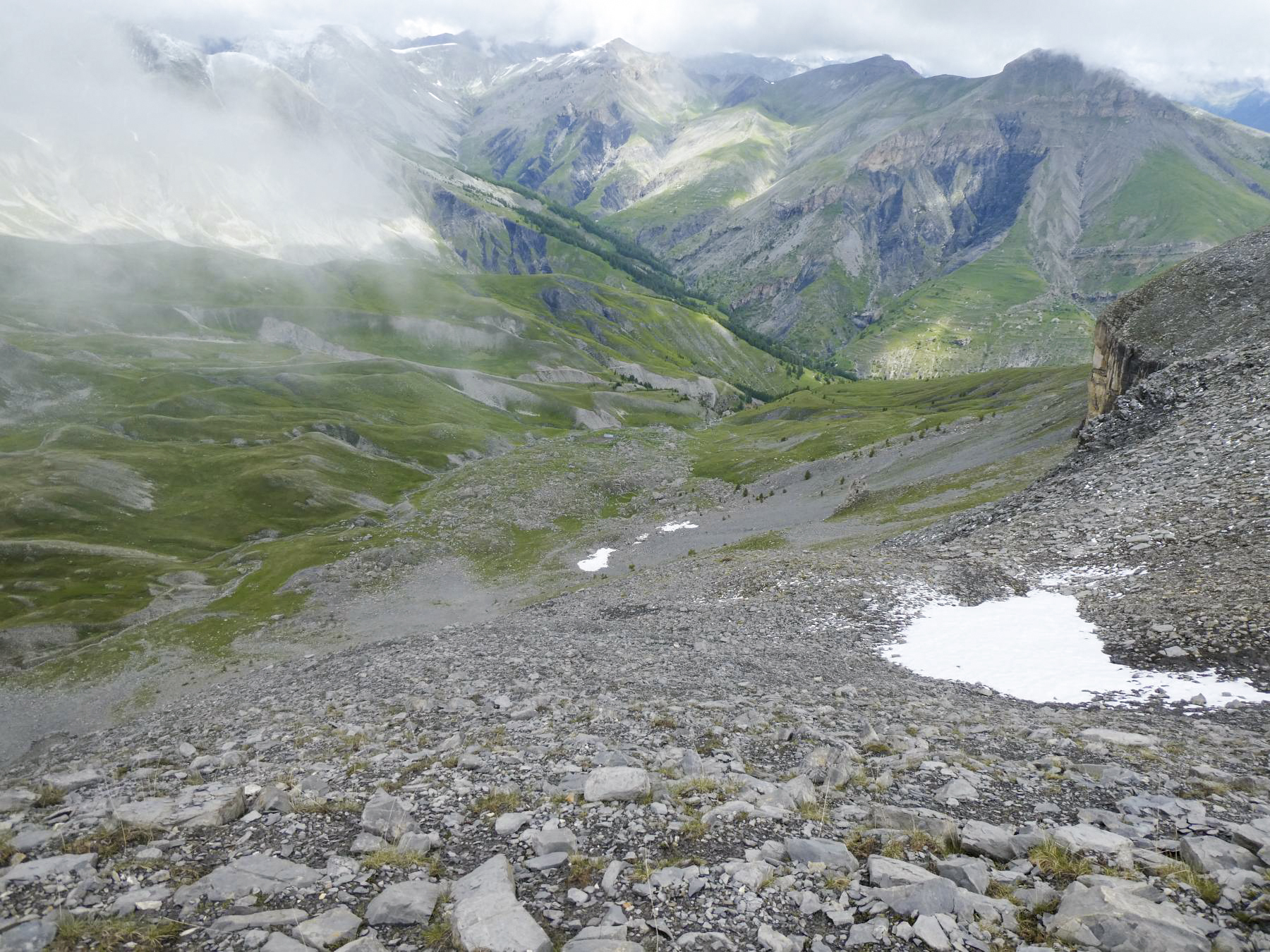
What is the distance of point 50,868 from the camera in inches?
381

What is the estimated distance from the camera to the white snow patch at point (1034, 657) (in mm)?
18859

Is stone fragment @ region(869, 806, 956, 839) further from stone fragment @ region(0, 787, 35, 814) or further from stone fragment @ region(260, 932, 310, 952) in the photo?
stone fragment @ region(0, 787, 35, 814)

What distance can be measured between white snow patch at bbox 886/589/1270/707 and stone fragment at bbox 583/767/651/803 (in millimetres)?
14198

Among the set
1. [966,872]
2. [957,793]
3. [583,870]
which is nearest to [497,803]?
[583,870]

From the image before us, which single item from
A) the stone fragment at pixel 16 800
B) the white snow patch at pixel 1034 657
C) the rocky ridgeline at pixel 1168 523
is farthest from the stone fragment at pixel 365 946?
the rocky ridgeline at pixel 1168 523

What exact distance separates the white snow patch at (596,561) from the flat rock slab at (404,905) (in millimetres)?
58903

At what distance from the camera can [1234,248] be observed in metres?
48.6

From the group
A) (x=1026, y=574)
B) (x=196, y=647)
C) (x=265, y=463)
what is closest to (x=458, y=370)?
(x=265, y=463)

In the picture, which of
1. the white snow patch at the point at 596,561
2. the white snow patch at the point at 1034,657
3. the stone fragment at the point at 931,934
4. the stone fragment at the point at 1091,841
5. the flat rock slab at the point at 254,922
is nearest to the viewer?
the stone fragment at the point at 931,934

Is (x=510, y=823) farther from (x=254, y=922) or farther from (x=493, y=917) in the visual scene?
(x=254, y=922)

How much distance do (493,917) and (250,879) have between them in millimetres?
3943

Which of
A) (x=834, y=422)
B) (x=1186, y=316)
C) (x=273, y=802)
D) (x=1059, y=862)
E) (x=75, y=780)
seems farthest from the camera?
(x=834, y=422)

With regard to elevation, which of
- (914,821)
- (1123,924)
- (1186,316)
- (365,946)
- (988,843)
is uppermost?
(1186,316)

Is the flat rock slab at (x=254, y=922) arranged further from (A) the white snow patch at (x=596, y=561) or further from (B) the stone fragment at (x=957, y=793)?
(A) the white snow patch at (x=596, y=561)
